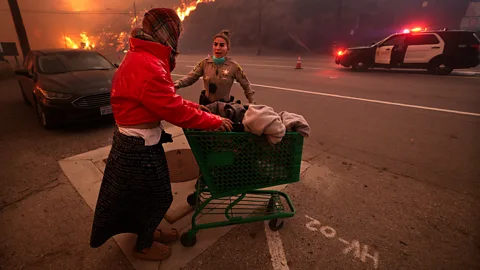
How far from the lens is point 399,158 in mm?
4004

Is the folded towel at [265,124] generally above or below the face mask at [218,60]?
below

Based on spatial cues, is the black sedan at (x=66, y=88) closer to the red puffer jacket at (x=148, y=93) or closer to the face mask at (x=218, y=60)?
the face mask at (x=218, y=60)

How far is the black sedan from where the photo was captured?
4902mm

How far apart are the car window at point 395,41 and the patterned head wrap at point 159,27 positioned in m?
13.4

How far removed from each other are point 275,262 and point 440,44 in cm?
1307

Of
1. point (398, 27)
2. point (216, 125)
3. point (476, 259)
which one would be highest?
point (398, 27)

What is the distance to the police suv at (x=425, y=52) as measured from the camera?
10.6 meters

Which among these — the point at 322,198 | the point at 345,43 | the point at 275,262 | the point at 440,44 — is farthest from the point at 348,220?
the point at 345,43

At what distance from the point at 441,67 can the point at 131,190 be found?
13726 millimetres

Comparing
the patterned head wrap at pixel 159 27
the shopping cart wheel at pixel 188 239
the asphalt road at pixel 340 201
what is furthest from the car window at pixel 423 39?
the shopping cart wheel at pixel 188 239

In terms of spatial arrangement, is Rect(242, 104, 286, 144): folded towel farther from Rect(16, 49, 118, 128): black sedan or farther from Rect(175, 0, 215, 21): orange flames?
Rect(175, 0, 215, 21): orange flames

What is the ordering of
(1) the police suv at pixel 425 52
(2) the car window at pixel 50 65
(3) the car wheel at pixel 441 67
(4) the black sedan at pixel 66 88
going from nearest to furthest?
(4) the black sedan at pixel 66 88
(2) the car window at pixel 50 65
(1) the police suv at pixel 425 52
(3) the car wheel at pixel 441 67

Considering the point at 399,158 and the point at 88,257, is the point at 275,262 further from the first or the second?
the point at 399,158

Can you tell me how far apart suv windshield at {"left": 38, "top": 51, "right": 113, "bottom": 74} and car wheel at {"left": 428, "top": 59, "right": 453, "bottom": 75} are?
12.9 metres
